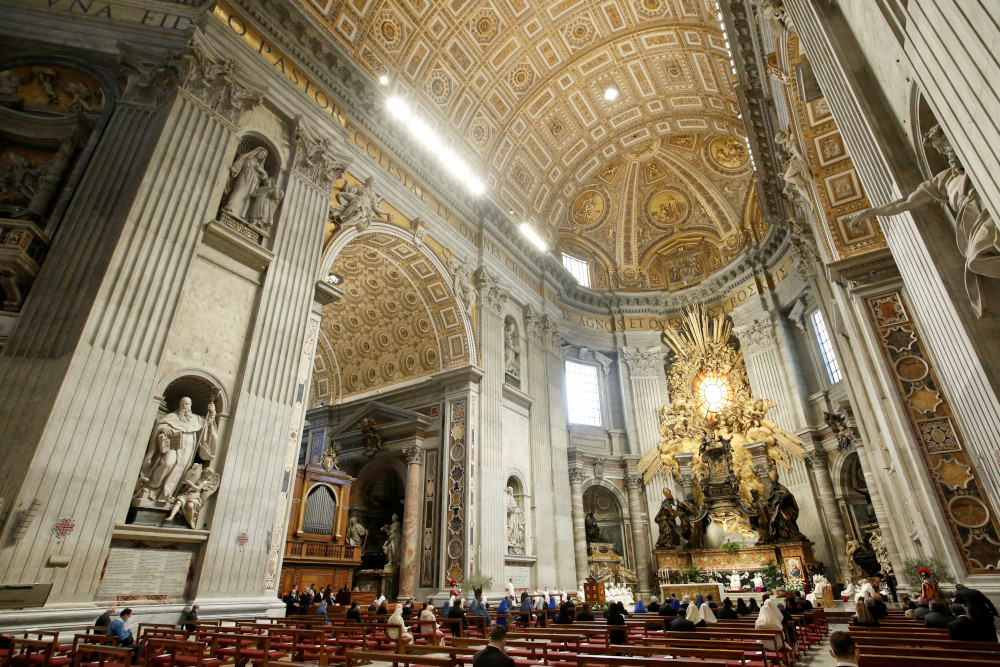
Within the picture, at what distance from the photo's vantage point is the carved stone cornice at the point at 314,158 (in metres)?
10.3

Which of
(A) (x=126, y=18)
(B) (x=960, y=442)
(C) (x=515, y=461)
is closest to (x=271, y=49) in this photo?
(A) (x=126, y=18)

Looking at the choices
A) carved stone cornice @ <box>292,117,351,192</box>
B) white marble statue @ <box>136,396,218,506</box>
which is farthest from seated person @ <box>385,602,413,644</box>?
carved stone cornice @ <box>292,117,351,192</box>

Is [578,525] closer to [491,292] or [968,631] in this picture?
[491,292]

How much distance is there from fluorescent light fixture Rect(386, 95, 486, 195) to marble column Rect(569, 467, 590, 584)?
9477mm

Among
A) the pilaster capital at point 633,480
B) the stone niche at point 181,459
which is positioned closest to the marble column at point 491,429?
the pilaster capital at point 633,480

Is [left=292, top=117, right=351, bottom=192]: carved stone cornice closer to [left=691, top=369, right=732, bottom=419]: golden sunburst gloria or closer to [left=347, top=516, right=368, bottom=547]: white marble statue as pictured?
[left=347, top=516, right=368, bottom=547]: white marble statue

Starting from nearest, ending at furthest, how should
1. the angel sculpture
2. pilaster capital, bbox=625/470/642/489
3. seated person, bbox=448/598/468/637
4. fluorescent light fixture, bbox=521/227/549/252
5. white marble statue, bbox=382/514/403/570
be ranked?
the angel sculpture, seated person, bbox=448/598/468/637, white marble statue, bbox=382/514/403/570, fluorescent light fixture, bbox=521/227/549/252, pilaster capital, bbox=625/470/642/489

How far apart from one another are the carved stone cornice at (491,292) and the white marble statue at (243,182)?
272 inches

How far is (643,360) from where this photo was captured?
20438 millimetres

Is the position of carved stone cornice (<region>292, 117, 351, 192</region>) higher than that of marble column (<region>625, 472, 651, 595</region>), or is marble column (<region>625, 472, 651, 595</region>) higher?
carved stone cornice (<region>292, 117, 351, 192</region>)

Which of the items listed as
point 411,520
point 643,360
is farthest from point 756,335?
→ point 411,520

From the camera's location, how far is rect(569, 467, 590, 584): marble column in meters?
16.3

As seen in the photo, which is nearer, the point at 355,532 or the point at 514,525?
the point at 514,525

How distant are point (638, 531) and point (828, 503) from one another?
5.59 meters
